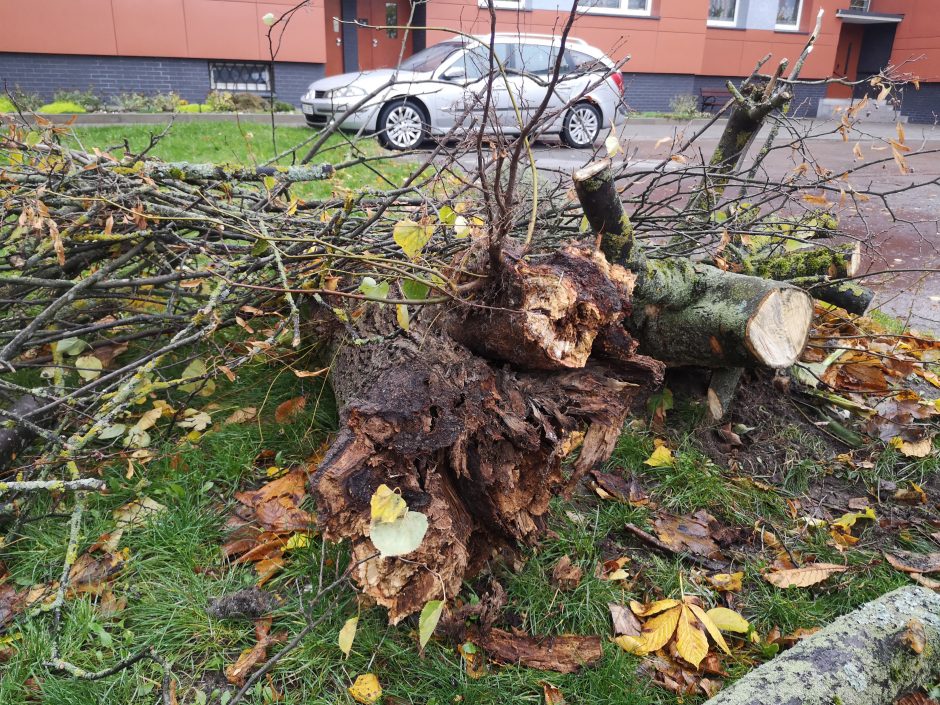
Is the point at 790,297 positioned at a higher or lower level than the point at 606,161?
lower

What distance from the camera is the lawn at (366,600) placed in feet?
6.42

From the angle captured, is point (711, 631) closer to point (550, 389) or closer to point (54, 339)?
point (550, 389)

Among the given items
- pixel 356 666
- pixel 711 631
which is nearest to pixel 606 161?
pixel 711 631

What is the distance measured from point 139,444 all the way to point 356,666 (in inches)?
55.0

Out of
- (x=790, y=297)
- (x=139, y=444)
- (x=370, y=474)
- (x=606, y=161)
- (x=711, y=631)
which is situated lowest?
(x=711, y=631)

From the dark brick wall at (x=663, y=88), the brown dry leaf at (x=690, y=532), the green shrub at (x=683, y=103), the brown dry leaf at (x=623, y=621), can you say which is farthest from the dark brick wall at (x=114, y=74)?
the brown dry leaf at (x=623, y=621)

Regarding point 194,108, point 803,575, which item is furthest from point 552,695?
point 194,108

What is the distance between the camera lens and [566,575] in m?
2.31

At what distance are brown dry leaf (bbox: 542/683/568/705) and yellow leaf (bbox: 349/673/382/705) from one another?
483mm

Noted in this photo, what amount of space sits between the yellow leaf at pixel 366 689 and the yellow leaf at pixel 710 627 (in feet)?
3.48

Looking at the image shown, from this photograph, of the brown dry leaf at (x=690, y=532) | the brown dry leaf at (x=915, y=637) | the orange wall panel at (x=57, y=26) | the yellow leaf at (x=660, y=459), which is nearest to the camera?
the brown dry leaf at (x=915, y=637)

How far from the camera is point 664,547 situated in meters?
2.49

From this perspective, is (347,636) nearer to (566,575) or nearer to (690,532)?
(566,575)

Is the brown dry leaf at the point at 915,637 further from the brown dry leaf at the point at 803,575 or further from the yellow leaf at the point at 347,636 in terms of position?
the yellow leaf at the point at 347,636
